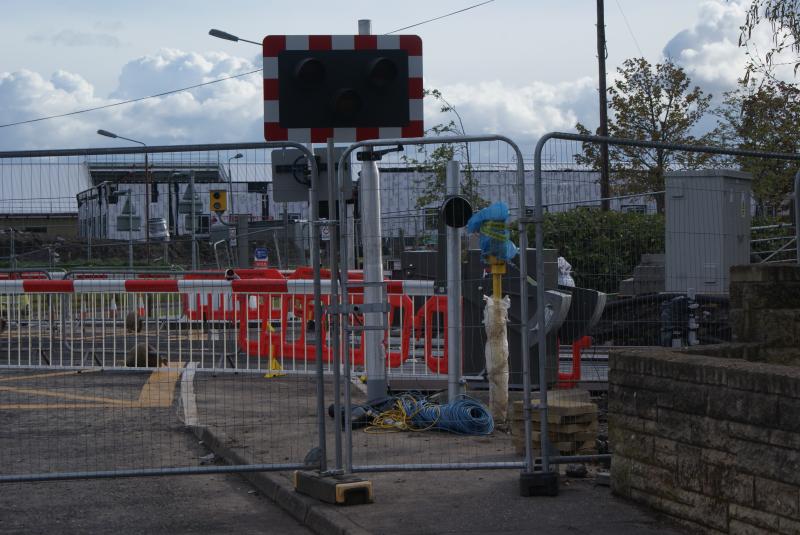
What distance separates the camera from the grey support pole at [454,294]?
9703mm

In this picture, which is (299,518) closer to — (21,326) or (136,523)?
(136,523)

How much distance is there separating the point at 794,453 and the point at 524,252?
2.70 meters

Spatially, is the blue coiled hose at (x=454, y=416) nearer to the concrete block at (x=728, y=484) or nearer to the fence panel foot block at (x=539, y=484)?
the fence panel foot block at (x=539, y=484)

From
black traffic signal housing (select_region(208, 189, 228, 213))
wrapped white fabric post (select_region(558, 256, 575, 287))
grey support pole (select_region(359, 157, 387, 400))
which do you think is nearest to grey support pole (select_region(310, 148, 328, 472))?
grey support pole (select_region(359, 157, 387, 400))

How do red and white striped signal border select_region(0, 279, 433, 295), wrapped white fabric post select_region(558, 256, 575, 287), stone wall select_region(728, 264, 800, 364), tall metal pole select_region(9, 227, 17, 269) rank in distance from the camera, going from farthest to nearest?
1. red and white striped signal border select_region(0, 279, 433, 295)
2. tall metal pole select_region(9, 227, 17, 269)
3. wrapped white fabric post select_region(558, 256, 575, 287)
4. stone wall select_region(728, 264, 800, 364)

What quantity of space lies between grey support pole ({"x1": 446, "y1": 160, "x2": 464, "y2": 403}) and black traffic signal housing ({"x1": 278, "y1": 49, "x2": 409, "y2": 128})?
1962mm

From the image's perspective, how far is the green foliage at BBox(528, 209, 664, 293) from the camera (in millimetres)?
8188

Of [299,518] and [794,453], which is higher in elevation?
[794,453]

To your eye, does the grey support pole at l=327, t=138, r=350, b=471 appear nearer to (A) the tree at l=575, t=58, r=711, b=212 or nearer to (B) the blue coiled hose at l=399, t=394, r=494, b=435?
(B) the blue coiled hose at l=399, t=394, r=494, b=435

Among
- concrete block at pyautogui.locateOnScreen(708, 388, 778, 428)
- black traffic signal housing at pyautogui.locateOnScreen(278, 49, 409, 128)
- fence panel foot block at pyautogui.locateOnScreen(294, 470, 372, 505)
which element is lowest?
fence panel foot block at pyautogui.locateOnScreen(294, 470, 372, 505)

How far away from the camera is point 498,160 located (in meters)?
8.88

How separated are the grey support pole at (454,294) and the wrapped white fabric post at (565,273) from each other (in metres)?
0.91

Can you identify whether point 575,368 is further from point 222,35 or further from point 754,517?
point 222,35

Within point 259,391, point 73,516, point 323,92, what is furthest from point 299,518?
point 259,391
